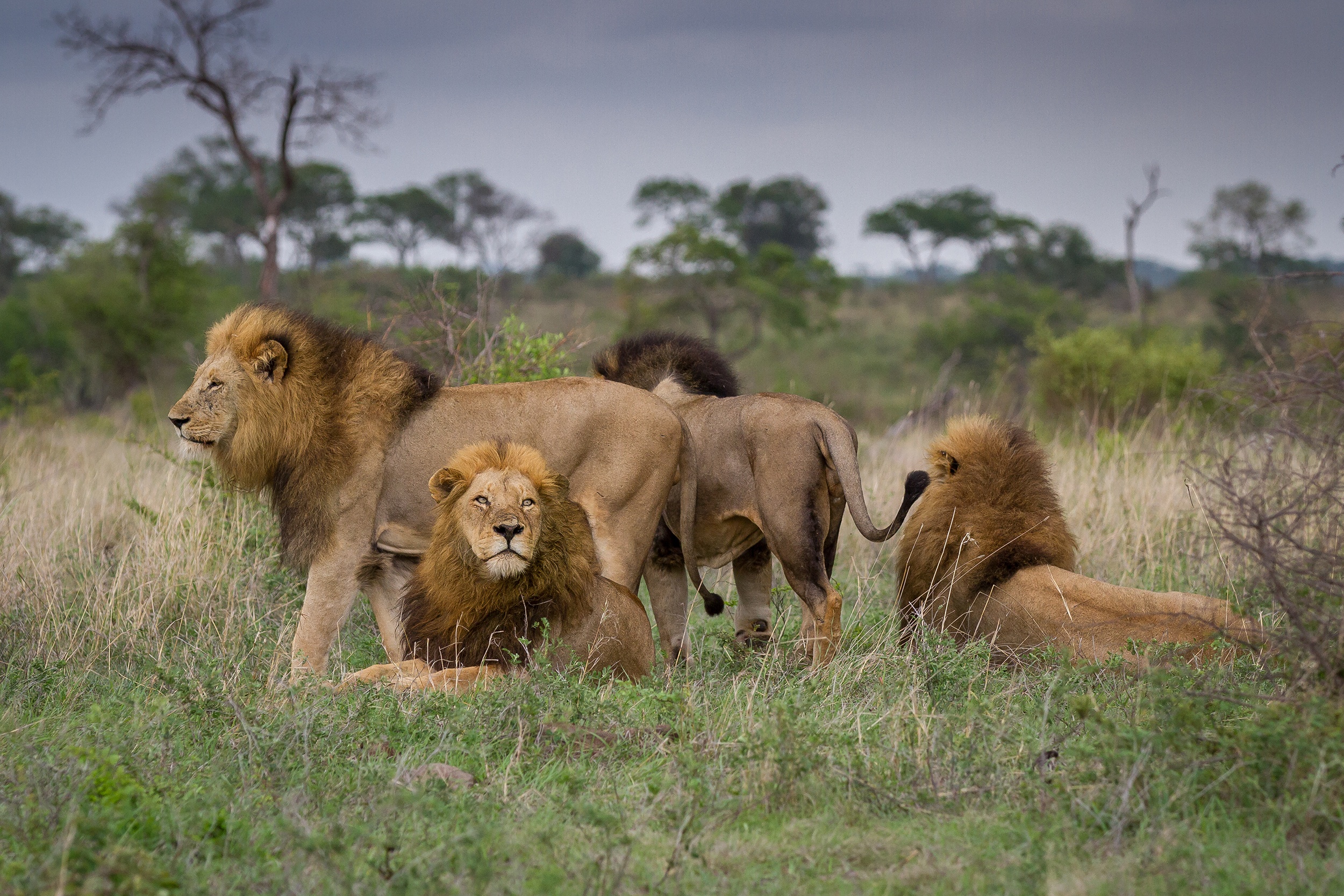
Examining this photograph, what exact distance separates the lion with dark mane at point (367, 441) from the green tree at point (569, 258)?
38.0 metres

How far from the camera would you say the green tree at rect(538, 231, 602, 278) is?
1704 inches

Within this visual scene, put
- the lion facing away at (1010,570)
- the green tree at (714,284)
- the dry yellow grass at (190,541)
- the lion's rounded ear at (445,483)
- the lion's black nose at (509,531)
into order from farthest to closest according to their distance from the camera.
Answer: the green tree at (714,284) → the dry yellow grass at (190,541) → the lion facing away at (1010,570) → the lion's rounded ear at (445,483) → the lion's black nose at (509,531)

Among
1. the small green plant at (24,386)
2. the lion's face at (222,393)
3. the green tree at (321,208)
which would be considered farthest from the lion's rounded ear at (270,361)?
the green tree at (321,208)

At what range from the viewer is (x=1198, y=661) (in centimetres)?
462

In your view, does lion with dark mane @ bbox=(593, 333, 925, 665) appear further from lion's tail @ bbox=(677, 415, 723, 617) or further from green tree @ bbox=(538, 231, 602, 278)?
green tree @ bbox=(538, 231, 602, 278)

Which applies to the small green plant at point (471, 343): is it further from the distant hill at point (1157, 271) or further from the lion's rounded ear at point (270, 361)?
the distant hill at point (1157, 271)

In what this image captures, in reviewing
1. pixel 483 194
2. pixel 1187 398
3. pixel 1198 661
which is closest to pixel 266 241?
pixel 1187 398

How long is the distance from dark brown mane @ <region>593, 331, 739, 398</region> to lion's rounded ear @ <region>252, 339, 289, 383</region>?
157 cm

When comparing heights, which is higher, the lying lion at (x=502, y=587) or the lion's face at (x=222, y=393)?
the lion's face at (x=222, y=393)

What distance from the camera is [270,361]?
16.3 feet

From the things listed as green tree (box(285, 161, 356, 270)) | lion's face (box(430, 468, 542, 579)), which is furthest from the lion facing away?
green tree (box(285, 161, 356, 270))

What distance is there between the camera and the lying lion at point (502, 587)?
4.34 metres

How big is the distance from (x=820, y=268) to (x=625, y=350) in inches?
952

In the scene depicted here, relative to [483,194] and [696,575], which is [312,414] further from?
[483,194]
